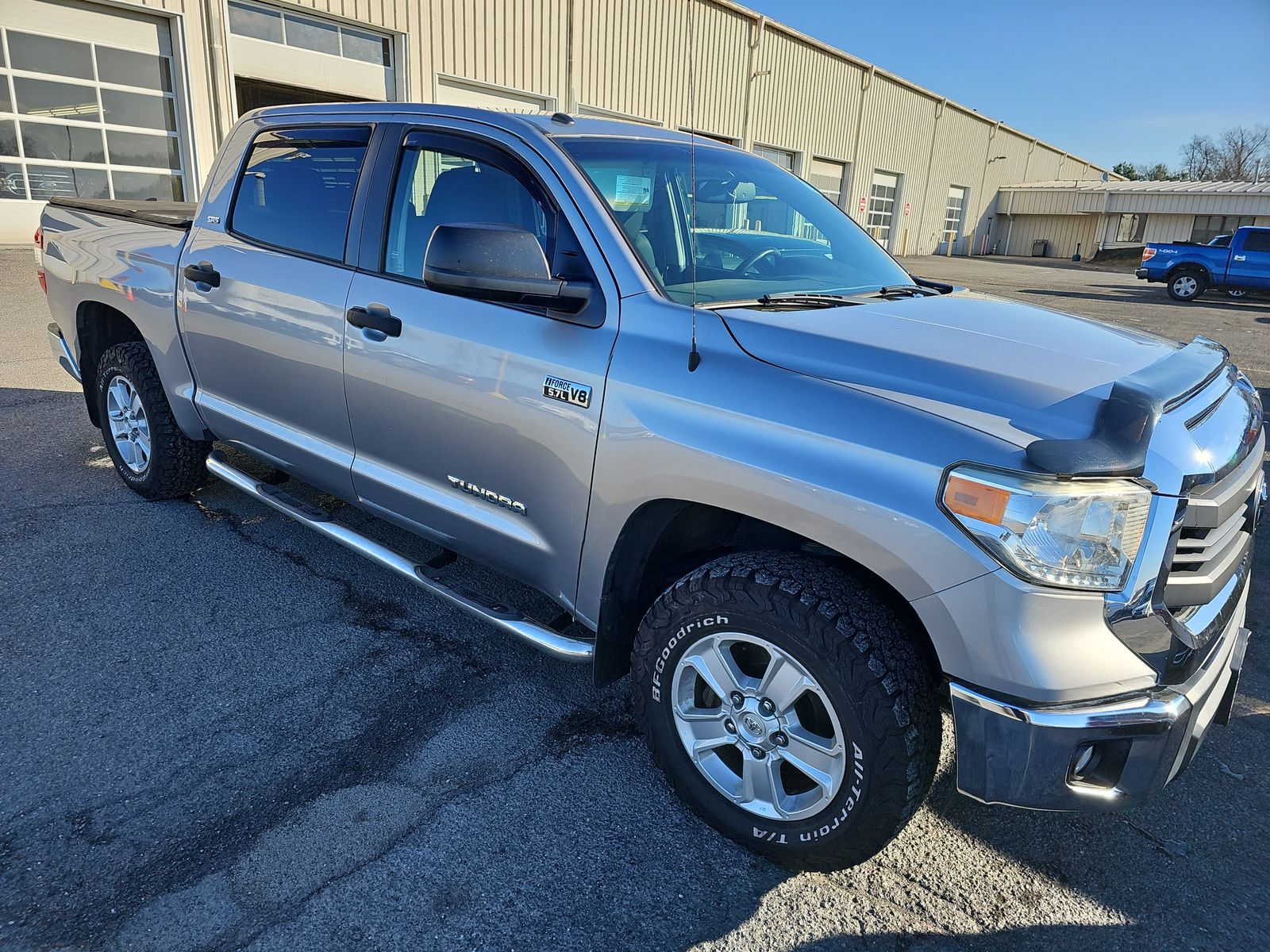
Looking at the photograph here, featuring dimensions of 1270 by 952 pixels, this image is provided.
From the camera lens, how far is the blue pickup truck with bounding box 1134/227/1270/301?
19875 millimetres

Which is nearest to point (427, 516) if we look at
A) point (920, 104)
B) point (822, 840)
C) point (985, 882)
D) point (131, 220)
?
point (822, 840)

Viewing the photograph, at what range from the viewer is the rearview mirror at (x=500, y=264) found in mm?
2369

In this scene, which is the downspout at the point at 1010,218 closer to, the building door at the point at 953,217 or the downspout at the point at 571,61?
the building door at the point at 953,217

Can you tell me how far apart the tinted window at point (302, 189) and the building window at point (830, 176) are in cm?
A: 2835

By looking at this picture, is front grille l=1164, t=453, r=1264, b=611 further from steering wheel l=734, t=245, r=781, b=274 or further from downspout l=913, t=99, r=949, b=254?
downspout l=913, t=99, r=949, b=254

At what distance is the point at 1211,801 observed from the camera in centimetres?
253

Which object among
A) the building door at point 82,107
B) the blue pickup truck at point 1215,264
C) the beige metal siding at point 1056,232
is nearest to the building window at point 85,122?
the building door at point 82,107

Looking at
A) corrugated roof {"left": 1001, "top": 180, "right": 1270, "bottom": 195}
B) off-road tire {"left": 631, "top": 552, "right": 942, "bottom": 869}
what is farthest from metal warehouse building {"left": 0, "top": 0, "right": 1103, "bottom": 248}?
corrugated roof {"left": 1001, "top": 180, "right": 1270, "bottom": 195}

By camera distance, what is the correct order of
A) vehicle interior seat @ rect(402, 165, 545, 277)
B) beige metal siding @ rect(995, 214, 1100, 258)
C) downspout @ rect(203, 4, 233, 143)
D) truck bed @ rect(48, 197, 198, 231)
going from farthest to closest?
1. beige metal siding @ rect(995, 214, 1100, 258)
2. downspout @ rect(203, 4, 233, 143)
3. truck bed @ rect(48, 197, 198, 231)
4. vehicle interior seat @ rect(402, 165, 545, 277)

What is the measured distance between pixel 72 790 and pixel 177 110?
14714 mm

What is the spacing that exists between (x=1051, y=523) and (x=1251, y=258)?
23407 mm

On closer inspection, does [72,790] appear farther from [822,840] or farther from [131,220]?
[131,220]

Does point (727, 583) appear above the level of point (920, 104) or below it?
below

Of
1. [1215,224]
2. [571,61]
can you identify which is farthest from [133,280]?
[1215,224]
